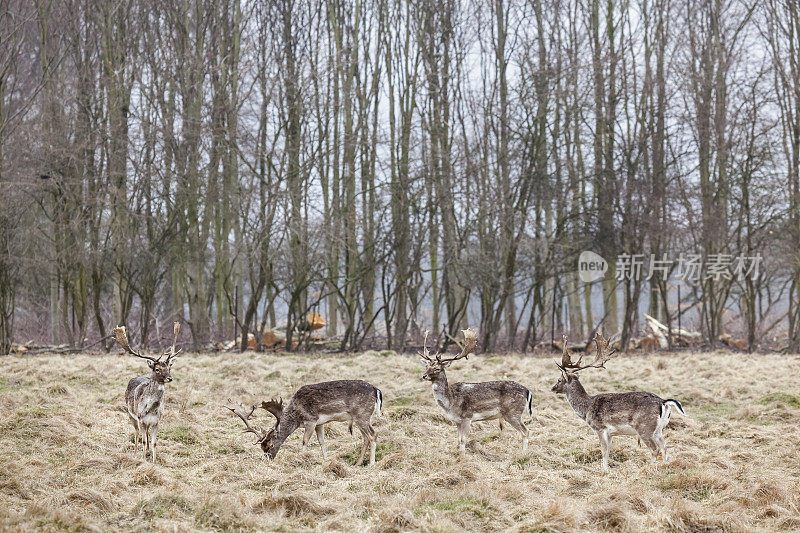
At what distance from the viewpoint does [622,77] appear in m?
21.4

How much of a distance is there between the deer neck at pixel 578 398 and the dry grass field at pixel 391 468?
48 centimetres

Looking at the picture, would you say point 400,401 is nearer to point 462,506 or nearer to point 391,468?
point 391,468

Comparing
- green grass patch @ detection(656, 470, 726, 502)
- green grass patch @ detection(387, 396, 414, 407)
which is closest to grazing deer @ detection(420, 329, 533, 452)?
green grass patch @ detection(656, 470, 726, 502)

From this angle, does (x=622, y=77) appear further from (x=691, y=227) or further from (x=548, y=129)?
(x=691, y=227)

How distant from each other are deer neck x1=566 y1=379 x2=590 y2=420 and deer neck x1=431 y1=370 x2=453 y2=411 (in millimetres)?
1224

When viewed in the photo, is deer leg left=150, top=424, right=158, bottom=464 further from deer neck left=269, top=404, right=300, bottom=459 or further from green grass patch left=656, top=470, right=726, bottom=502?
green grass patch left=656, top=470, right=726, bottom=502

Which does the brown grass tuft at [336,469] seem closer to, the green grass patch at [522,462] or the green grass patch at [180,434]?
the green grass patch at [522,462]

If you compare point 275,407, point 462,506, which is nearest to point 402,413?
point 275,407

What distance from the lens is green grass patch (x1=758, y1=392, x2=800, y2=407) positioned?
10.6 metres

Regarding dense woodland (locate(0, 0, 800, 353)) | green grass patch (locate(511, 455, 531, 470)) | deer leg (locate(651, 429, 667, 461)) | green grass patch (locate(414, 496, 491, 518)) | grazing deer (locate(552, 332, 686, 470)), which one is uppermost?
dense woodland (locate(0, 0, 800, 353))

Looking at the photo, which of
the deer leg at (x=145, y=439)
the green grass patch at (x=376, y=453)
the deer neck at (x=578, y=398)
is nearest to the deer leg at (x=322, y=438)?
the green grass patch at (x=376, y=453)

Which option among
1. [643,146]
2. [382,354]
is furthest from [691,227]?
[382,354]

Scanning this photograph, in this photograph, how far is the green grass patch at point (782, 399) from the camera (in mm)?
10620

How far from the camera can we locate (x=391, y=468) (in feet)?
24.9
